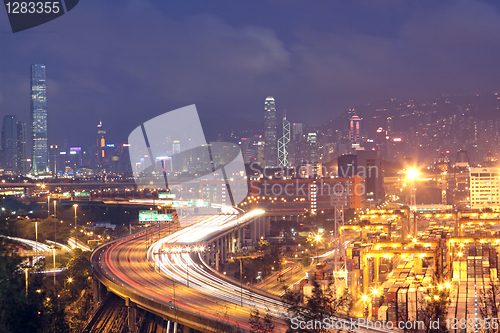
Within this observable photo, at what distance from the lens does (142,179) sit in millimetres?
52688

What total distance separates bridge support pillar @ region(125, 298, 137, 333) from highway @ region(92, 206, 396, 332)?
220 millimetres

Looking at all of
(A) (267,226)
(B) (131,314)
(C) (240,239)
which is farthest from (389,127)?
(B) (131,314)

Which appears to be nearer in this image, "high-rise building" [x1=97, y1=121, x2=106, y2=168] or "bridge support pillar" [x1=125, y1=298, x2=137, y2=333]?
"bridge support pillar" [x1=125, y1=298, x2=137, y2=333]

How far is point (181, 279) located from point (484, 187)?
26.6 metres

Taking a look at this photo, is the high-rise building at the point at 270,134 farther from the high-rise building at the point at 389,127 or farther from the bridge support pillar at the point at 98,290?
the bridge support pillar at the point at 98,290

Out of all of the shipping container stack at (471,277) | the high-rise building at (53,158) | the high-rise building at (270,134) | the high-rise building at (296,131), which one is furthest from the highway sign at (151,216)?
the high-rise building at (53,158)

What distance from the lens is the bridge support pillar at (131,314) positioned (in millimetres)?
9375

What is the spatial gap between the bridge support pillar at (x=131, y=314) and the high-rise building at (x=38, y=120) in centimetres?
5858

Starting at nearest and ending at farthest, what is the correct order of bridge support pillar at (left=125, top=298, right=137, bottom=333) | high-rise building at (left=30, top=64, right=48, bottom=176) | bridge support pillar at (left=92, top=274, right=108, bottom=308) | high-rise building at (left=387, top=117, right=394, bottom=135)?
bridge support pillar at (left=125, top=298, right=137, bottom=333)
bridge support pillar at (left=92, top=274, right=108, bottom=308)
high-rise building at (left=30, top=64, right=48, bottom=176)
high-rise building at (left=387, top=117, right=394, bottom=135)

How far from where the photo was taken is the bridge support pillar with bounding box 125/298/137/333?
30.8 feet

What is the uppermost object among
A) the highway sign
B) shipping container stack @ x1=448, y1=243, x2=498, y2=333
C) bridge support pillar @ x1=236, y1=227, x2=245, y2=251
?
the highway sign

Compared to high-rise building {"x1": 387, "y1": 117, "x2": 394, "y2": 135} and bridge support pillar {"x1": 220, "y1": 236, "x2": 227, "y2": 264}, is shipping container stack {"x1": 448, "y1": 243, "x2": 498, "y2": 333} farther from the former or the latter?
high-rise building {"x1": 387, "y1": 117, "x2": 394, "y2": 135}

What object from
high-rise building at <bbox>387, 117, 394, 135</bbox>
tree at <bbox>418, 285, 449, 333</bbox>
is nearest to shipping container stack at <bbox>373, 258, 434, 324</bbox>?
tree at <bbox>418, 285, 449, 333</bbox>

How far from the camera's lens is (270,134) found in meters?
66.8
